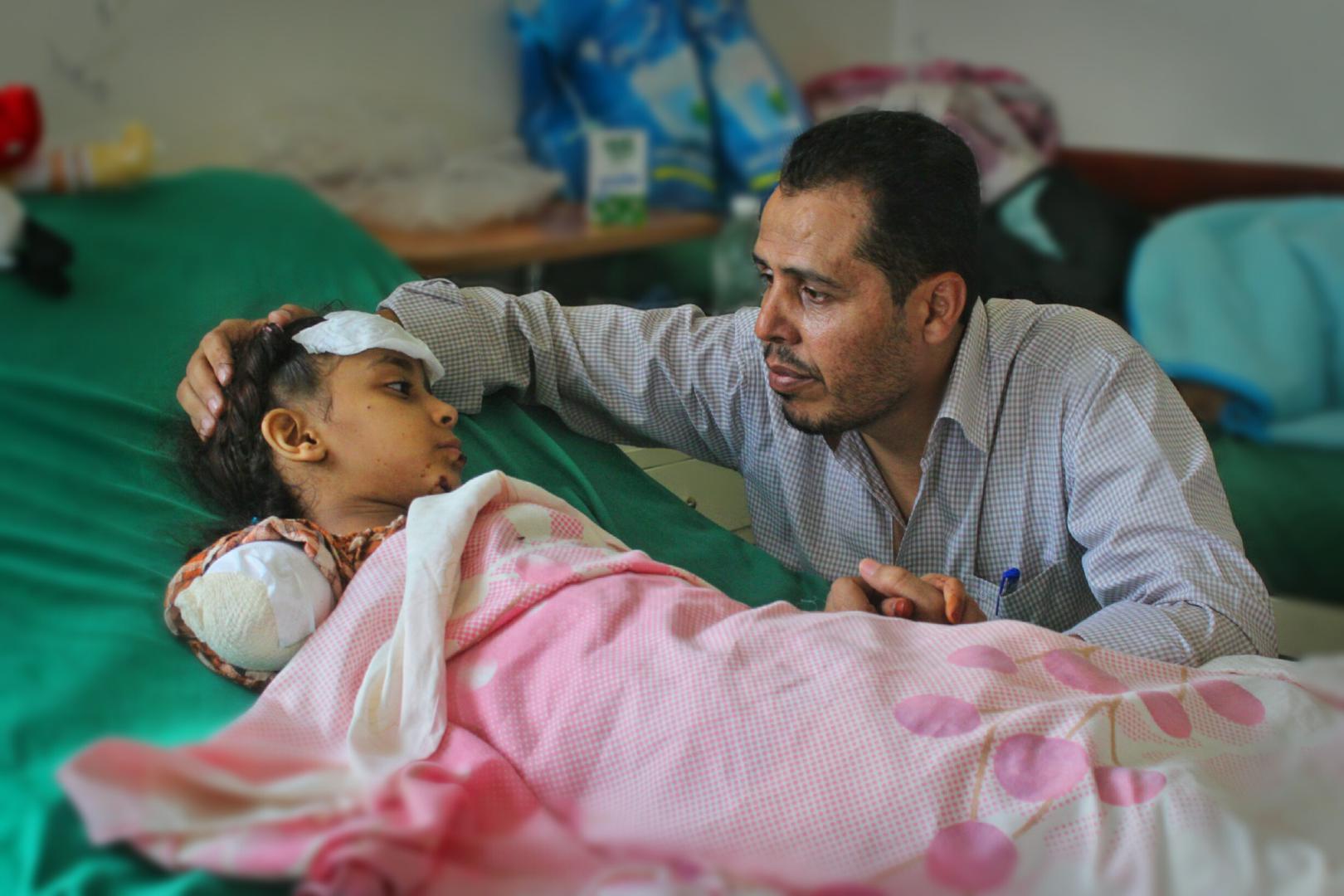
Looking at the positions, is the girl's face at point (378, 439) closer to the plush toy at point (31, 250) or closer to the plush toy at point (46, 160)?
the plush toy at point (31, 250)

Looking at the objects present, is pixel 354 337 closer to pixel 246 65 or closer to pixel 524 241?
pixel 524 241

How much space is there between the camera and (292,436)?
77 cm

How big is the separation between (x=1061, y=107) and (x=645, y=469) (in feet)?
7.01

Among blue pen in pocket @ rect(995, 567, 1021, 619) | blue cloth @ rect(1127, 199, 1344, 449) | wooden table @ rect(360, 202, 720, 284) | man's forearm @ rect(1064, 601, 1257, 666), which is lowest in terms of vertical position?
blue cloth @ rect(1127, 199, 1344, 449)

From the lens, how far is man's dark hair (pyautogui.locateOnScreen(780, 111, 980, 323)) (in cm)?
87

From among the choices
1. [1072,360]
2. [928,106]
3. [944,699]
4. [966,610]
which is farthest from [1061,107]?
[944,699]

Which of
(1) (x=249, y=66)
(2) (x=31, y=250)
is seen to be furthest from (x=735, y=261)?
(2) (x=31, y=250)

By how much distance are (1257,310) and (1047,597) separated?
1.34 meters

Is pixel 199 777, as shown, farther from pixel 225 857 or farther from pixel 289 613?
pixel 289 613

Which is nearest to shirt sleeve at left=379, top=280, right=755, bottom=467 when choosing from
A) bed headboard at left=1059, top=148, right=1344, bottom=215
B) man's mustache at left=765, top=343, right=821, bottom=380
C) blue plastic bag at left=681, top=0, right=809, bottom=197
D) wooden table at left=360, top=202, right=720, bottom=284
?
man's mustache at left=765, top=343, right=821, bottom=380

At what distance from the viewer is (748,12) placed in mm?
2510

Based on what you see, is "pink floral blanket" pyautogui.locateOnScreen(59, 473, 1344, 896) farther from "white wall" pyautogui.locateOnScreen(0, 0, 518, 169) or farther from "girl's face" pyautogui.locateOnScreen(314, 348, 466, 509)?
"white wall" pyautogui.locateOnScreen(0, 0, 518, 169)

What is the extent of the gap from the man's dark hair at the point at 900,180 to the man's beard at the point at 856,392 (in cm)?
5

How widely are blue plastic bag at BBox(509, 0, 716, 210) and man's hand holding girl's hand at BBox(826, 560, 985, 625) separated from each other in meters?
1.49
